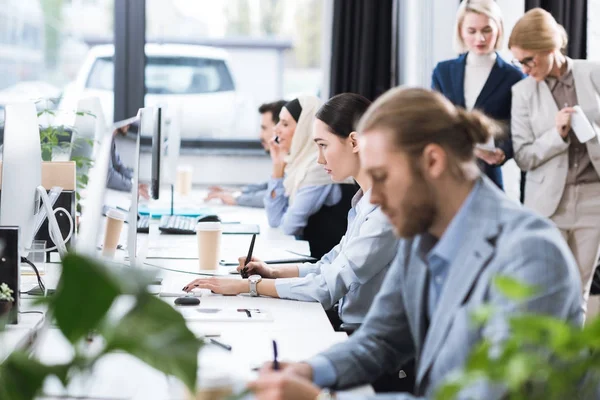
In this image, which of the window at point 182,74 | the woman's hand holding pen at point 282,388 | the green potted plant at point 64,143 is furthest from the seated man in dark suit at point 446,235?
the window at point 182,74

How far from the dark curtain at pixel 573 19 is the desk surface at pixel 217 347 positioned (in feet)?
9.19

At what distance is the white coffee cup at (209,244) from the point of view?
2731mm

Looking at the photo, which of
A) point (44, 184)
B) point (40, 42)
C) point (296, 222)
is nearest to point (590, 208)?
point (296, 222)

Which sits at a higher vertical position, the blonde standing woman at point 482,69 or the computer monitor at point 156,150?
the blonde standing woman at point 482,69

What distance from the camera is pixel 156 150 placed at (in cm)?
298

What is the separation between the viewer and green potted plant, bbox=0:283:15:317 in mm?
1943

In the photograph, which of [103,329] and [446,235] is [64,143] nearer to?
[446,235]

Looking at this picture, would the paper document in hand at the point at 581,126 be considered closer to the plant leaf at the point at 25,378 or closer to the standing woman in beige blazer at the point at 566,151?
the standing woman in beige blazer at the point at 566,151

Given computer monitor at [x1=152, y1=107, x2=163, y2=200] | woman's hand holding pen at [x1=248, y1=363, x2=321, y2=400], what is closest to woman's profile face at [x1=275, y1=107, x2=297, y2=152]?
computer monitor at [x1=152, y1=107, x2=163, y2=200]

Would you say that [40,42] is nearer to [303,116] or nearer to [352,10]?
[352,10]

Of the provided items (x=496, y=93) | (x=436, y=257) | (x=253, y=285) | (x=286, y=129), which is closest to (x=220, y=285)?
(x=253, y=285)

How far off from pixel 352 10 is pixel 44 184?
3136 millimetres

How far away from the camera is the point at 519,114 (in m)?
3.79

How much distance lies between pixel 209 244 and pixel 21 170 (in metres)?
0.66
